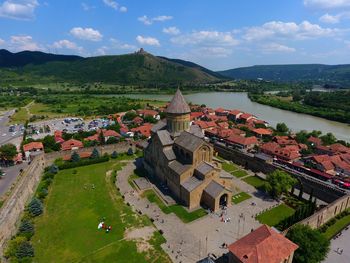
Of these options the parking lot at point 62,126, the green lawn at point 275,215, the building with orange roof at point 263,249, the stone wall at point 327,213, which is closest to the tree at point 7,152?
the parking lot at point 62,126

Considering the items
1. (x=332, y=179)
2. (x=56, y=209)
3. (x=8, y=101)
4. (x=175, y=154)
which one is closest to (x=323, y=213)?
(x=332, y=179)

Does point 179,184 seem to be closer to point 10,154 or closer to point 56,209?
point 56,209

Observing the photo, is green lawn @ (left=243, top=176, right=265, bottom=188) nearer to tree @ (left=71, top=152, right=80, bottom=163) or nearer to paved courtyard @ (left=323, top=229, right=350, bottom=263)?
paved courtyard @ (left=323, top=229, right=350, bottom=263)

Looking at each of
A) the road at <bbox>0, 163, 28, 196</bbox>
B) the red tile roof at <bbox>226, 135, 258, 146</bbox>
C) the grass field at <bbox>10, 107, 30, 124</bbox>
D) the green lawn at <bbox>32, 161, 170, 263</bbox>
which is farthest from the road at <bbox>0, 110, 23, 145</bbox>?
the red tile roof at <bbox>226, 135, 258, 146</bbox>

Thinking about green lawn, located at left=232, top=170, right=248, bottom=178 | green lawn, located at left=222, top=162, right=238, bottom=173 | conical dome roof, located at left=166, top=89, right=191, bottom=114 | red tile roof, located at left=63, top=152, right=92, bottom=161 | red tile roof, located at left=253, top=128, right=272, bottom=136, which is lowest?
green lawn, located at left=232, top=170, right=248, bottom=178

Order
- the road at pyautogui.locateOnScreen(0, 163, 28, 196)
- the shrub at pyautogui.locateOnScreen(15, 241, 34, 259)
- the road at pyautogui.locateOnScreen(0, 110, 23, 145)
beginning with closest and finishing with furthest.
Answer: the shrub at pyautogui.locateOnScreen(15, 241, 34, 259), the road at pyautogui.locateOnScreen(0, 163, 28, 196), the road at pyautogui.locateOnScreen(0, 110, 23, 145)
